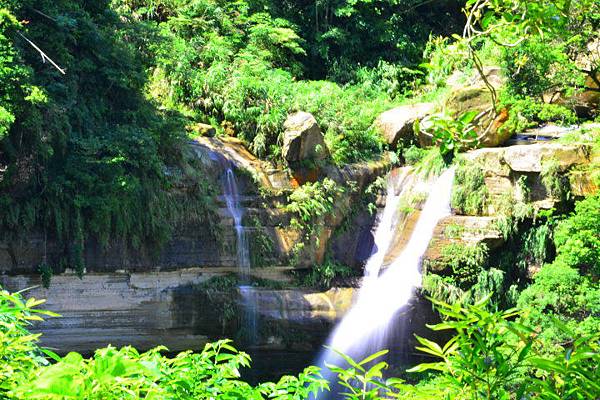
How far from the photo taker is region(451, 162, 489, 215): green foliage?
43.9 ft

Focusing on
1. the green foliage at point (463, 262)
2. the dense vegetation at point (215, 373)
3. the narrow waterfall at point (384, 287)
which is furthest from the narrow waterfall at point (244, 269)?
the dense vegetation at point (215, 373)

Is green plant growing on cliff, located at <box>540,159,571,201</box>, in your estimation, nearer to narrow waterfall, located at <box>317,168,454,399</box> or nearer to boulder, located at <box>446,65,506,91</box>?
narrow waterfall, located at <box>317,168,454,399</box>

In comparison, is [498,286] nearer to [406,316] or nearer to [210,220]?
[406,316]

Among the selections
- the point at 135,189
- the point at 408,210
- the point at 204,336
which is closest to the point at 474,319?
the point at 135,189

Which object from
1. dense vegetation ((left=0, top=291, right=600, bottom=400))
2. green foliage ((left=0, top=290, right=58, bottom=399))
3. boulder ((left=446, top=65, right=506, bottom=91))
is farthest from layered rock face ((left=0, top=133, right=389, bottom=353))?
dense vegetation ((left=0, top=291, right=600, bottom=400))

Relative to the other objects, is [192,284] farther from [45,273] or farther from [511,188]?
[511,188]

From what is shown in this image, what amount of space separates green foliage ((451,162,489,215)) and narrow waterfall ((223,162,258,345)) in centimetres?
384

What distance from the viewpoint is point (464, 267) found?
12719 millimetres

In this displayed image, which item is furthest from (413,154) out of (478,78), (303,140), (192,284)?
(192,284)

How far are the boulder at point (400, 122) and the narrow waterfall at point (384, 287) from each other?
222cm

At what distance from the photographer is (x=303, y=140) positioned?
1407 centimetres

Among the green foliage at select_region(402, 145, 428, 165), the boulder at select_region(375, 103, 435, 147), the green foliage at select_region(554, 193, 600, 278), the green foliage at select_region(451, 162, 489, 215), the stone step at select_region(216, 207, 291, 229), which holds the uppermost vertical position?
the boulder at select_region(375, 103, 435, 147)

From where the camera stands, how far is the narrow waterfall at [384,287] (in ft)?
42.3

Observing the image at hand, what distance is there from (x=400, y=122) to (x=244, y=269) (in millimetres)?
5436
